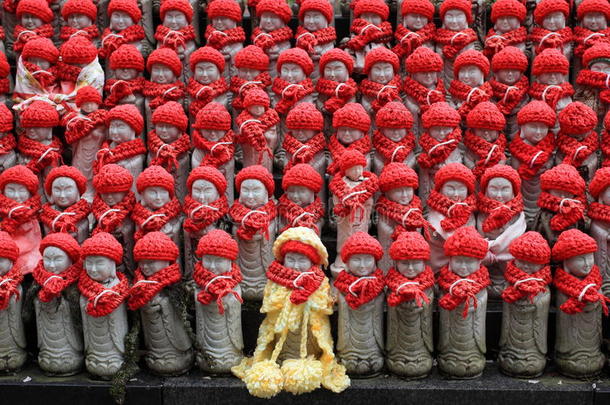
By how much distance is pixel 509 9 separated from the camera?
244 inches

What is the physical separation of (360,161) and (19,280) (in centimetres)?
220

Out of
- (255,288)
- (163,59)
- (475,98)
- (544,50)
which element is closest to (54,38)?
(163,59)

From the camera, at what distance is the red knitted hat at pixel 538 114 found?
17.7 feet

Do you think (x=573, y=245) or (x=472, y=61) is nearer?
(x=573, y=245)

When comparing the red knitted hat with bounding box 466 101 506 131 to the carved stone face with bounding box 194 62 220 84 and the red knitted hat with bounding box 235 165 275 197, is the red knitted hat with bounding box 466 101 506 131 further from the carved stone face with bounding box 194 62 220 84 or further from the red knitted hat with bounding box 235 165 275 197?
the carved stone face with bounding box 194 62 220 84

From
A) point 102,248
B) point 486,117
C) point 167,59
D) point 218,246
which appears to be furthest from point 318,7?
point 102,248

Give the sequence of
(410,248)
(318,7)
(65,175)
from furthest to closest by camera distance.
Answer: (318,7), (65,175), (410,248)

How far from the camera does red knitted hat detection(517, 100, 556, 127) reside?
5406 millimetres

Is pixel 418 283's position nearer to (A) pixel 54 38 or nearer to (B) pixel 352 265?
(B) pixel 352 265

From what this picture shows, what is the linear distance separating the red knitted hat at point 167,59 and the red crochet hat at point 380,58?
1.39 m

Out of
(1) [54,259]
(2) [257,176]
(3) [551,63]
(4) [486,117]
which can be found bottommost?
(1) [54,259]

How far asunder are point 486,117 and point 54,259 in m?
2.90

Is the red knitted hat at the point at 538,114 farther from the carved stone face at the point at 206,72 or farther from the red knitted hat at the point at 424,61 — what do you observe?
the carved stone face at the point at 206,72

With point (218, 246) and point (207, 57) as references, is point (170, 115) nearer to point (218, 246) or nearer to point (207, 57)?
point (207, 57)
